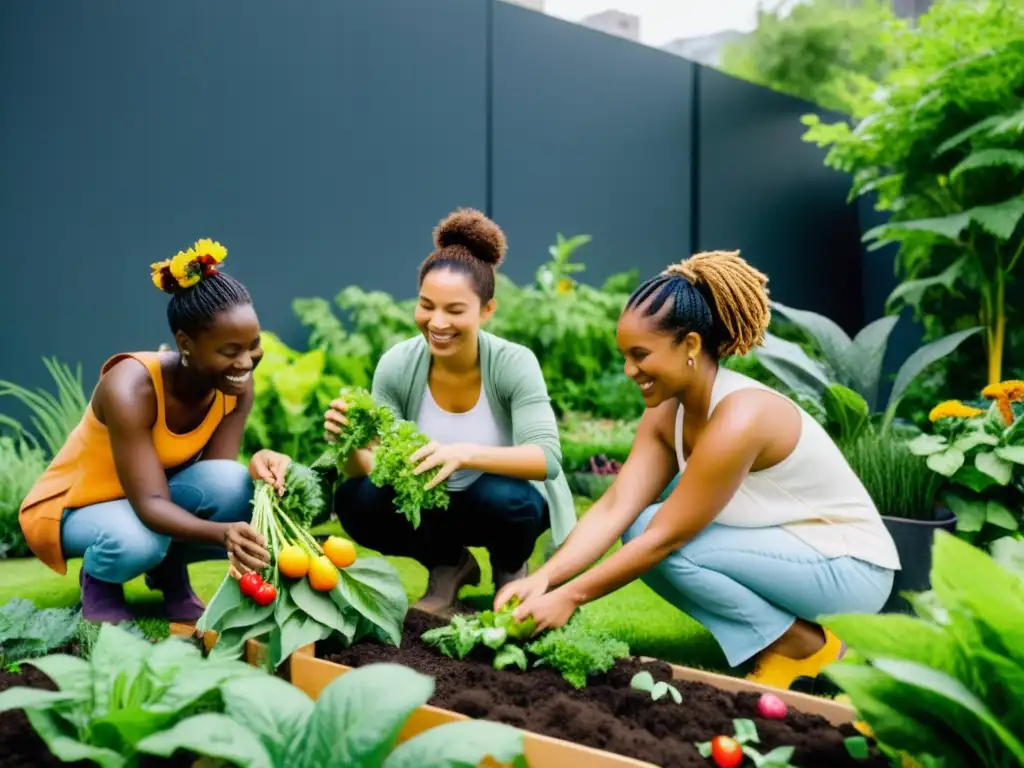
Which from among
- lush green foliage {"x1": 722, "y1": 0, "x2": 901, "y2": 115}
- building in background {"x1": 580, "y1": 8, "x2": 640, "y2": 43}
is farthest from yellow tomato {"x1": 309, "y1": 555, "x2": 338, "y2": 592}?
building in background {"x1": 580, "y1": 8, "x2": 640, "y2": 43}

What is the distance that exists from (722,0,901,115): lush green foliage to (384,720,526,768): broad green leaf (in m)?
12.1

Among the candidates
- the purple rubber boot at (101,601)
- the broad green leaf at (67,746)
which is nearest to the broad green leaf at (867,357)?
the purple rubber boot at (101,601)

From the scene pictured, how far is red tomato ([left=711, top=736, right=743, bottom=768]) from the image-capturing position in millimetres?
1652

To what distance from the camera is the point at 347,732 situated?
55.4 inches

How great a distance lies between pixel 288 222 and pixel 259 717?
4411mm

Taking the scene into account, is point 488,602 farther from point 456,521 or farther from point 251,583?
point 251,583

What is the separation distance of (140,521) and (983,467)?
2.52m

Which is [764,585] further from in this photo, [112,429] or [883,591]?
[112,429]

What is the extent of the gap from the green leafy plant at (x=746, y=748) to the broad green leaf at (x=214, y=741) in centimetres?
78

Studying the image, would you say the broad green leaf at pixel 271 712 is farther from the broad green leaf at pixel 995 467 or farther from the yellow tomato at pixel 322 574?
the broad green leaf at pixel 995 467

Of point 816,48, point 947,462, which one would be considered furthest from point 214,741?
point 816,48

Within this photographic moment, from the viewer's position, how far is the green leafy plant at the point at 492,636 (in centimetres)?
212

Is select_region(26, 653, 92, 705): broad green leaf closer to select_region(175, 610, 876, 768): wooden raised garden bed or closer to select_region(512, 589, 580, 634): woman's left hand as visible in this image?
select_region(175, 610, 876, 768): wooden raised garden bed

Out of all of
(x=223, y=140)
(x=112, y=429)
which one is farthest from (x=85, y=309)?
(x=112, y=429)
